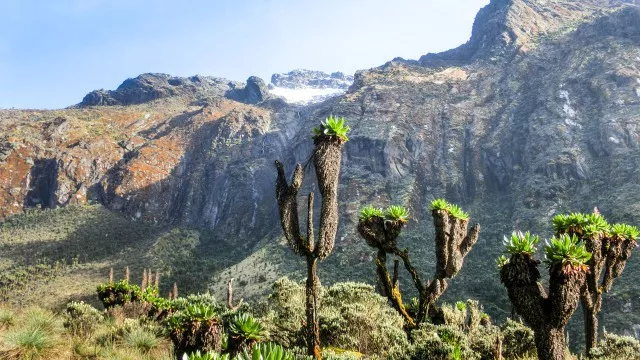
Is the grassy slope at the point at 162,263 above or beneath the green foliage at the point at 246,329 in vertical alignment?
beneath

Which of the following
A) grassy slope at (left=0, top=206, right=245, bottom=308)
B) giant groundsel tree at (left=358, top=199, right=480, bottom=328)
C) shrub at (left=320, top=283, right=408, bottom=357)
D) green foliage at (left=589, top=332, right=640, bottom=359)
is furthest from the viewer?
grassy slope at (left=0, top=206, right=245, bottom=308)

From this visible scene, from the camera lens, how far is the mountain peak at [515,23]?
115000 millimetres

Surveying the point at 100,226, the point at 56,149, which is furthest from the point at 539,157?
the point at 56,149

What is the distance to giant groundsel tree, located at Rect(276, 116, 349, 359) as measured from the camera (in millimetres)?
12531

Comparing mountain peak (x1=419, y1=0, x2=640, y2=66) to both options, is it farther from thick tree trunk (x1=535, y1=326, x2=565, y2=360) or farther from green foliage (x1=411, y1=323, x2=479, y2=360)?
thick tree trunk (x1=535, y1=326, x2=565, y2=360)

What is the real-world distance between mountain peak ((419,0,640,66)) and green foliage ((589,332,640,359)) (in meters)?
104

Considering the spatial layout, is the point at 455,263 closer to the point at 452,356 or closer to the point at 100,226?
the point at 452,356

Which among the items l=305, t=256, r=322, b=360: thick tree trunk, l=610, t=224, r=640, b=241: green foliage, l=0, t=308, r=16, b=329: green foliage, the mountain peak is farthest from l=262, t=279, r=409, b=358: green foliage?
the mountain peak

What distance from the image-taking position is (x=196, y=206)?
106062 mm

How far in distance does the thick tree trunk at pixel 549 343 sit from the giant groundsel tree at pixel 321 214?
582 centimetres

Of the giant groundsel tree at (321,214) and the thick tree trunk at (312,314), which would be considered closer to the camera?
the thick tree trunk at (312,314)

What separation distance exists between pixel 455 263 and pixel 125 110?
5424 inches

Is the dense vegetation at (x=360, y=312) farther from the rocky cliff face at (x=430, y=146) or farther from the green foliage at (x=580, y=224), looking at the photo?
the rocky cliff face at (x=430, y=146)

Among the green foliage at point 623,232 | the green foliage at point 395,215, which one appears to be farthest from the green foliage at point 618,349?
the green foliage at point 395,215
